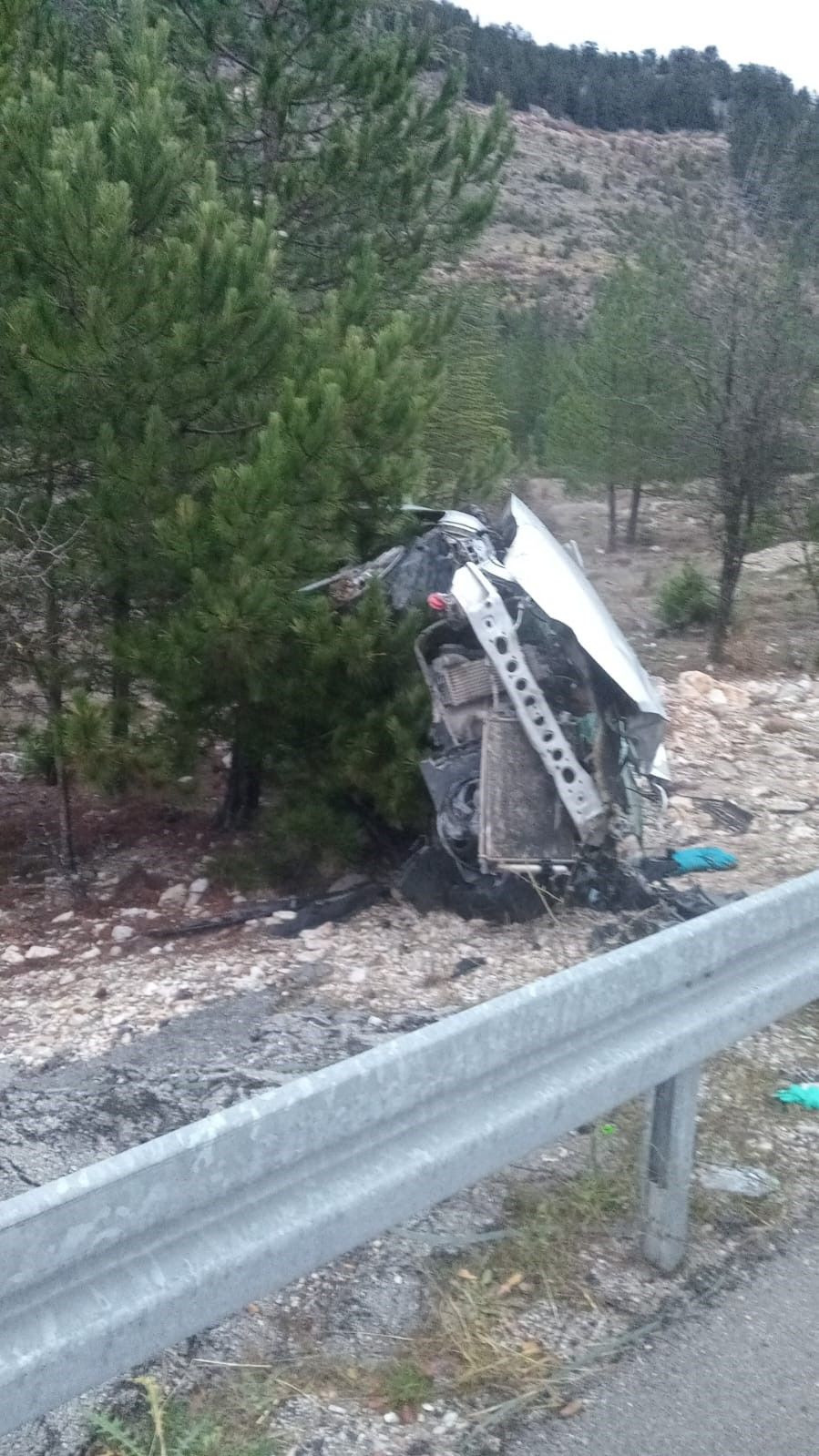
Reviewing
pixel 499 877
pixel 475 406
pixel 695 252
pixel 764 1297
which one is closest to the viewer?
pixel 764 1297

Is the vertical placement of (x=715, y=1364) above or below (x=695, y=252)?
below

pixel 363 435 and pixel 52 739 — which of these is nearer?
pixel 363 435

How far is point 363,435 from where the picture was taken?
6797 mm

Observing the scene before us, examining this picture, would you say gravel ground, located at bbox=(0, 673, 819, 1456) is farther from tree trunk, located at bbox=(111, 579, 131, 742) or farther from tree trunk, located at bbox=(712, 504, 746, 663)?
tree trunk, located at bbox=(712, 504, 746, 663)

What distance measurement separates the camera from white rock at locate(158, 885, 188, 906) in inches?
294

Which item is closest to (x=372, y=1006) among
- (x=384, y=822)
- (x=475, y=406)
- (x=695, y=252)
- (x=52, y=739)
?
(x=384, y=822)

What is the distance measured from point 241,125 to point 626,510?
27.2 metres

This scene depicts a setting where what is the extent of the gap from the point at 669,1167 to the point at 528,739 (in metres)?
3.01

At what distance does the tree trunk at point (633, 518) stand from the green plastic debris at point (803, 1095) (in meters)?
25.6

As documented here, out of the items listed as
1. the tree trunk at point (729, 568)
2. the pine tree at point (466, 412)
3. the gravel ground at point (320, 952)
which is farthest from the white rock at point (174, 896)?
the tree trunk at point (729, 568)

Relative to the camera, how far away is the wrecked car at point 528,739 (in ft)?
19.4

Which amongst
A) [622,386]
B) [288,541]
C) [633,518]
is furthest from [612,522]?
[288,541]

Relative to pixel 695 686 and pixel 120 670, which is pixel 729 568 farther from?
pixel 120 670

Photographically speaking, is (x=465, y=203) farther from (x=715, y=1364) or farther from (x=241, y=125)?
(x=715, y=1364)
